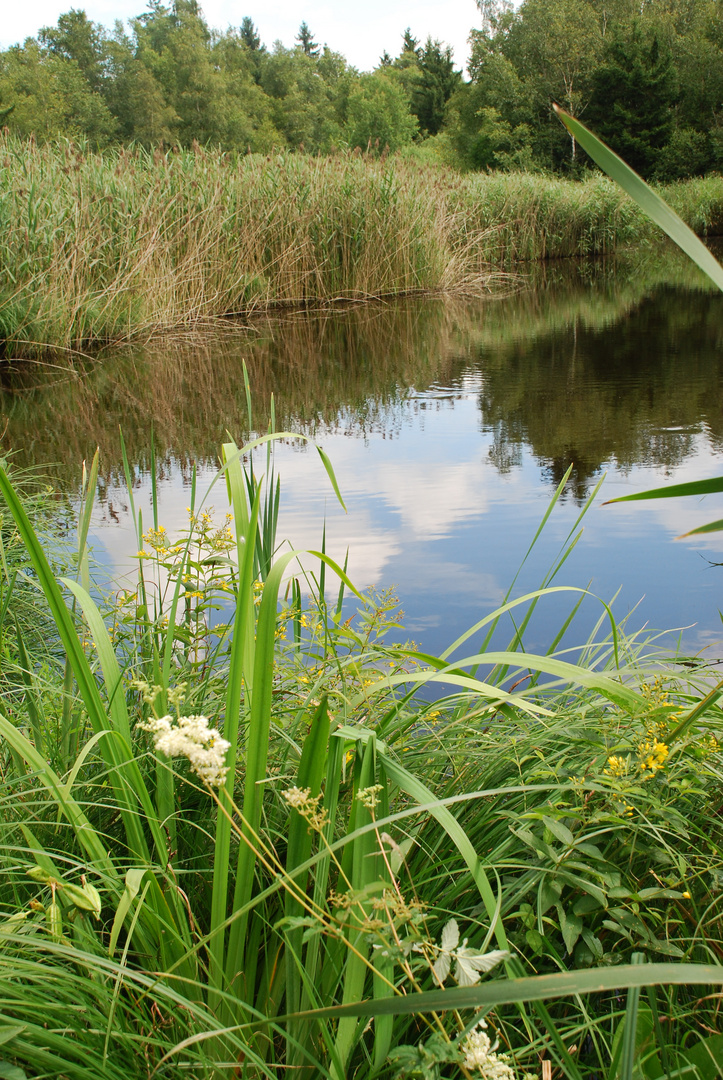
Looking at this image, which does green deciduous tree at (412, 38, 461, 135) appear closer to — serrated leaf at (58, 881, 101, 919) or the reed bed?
the reed bed

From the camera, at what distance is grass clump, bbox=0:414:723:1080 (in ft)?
2.27

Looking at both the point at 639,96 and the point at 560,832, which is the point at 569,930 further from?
the point at 639,96

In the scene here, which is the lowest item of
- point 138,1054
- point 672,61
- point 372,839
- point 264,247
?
point 138,1054

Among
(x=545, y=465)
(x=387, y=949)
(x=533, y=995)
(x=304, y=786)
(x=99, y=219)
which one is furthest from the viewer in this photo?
(x=99, y=219)

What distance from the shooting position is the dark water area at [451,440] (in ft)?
7.88

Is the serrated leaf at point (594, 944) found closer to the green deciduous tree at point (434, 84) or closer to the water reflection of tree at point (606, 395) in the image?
the water reflection of tree at point (606, 395)

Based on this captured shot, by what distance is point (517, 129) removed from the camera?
31203mm

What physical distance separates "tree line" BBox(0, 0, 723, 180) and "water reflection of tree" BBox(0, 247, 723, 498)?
5.08 meters

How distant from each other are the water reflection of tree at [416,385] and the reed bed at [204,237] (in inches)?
24.6

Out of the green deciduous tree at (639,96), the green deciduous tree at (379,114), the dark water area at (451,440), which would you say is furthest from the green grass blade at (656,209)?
the green deciduous tree at (379,114)

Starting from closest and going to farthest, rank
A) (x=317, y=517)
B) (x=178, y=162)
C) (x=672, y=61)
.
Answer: (x=317, y=517), (x=178, y=162), (x=672, y=61)

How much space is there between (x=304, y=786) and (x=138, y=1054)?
34 centimetres

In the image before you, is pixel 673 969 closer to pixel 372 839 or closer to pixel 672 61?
pixel 372 839

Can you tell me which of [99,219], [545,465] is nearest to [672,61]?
[99,219]
